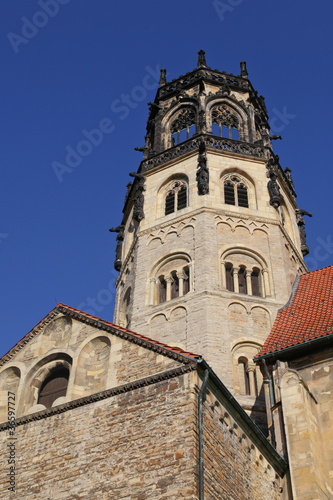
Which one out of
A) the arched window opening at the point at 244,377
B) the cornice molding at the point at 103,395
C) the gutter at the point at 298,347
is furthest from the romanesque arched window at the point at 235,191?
the cornice molding at the point at 103,395

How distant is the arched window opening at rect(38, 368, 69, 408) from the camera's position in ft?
42.5

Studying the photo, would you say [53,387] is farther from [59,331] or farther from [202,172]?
[202,172]

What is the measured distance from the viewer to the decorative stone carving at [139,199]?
26.2 m

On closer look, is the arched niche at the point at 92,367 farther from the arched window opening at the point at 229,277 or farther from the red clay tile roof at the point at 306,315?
the arched window opening at the point at 229,277

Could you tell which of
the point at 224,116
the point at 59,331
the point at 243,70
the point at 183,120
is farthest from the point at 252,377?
the point at 243,70

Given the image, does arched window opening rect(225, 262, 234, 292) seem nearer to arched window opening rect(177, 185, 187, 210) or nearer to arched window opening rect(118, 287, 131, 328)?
arched window opening rect(177, 185, 187, 210)

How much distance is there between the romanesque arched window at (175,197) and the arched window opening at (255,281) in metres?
3.91

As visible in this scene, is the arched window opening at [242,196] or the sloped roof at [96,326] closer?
the sloped roof at [96,326]

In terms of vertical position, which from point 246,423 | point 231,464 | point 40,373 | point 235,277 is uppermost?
point 235,277

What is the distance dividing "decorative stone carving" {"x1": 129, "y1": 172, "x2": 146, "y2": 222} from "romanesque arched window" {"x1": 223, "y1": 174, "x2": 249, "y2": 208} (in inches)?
127

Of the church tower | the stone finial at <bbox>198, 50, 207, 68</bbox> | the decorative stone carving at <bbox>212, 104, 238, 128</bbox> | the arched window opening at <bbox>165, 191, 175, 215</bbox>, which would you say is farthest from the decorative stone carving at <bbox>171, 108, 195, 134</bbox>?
the arched window opening at <bbox>165, 191, 175, 215</bbox>

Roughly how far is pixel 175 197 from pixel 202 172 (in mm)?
1402

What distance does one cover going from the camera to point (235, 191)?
26.0m

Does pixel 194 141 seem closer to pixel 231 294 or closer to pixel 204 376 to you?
pixel 231 294
